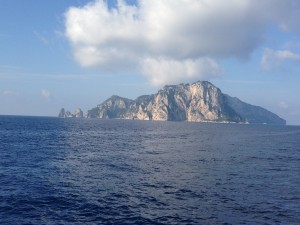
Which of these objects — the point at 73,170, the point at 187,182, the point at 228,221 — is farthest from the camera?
the point at 73,170

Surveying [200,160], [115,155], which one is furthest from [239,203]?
[115,155]

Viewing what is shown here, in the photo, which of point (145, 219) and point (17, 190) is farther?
point (17, 190)

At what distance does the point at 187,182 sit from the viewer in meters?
54.6

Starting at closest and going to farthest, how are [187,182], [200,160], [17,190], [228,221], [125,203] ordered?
1. [228,221]
2. [125,203]
3. [17,190]
4. [187,182]
5. [200,160]

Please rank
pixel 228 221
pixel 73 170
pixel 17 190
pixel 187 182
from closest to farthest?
1. pixel 228 221
2. pixel 17 190
3. pixel 187 182
4. pixel 73 170

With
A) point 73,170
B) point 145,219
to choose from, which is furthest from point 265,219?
point 73,170

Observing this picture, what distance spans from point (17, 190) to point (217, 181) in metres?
33.1

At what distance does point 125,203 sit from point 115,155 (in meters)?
45.5

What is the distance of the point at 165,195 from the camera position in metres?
45.4

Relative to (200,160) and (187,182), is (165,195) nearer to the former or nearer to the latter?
(187,182)

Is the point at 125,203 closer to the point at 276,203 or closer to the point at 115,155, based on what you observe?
the point at 276,203

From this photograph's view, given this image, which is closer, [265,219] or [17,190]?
[265,219]

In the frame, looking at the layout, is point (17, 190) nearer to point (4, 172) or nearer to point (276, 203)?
point (4, 172)

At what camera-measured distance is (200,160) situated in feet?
270
